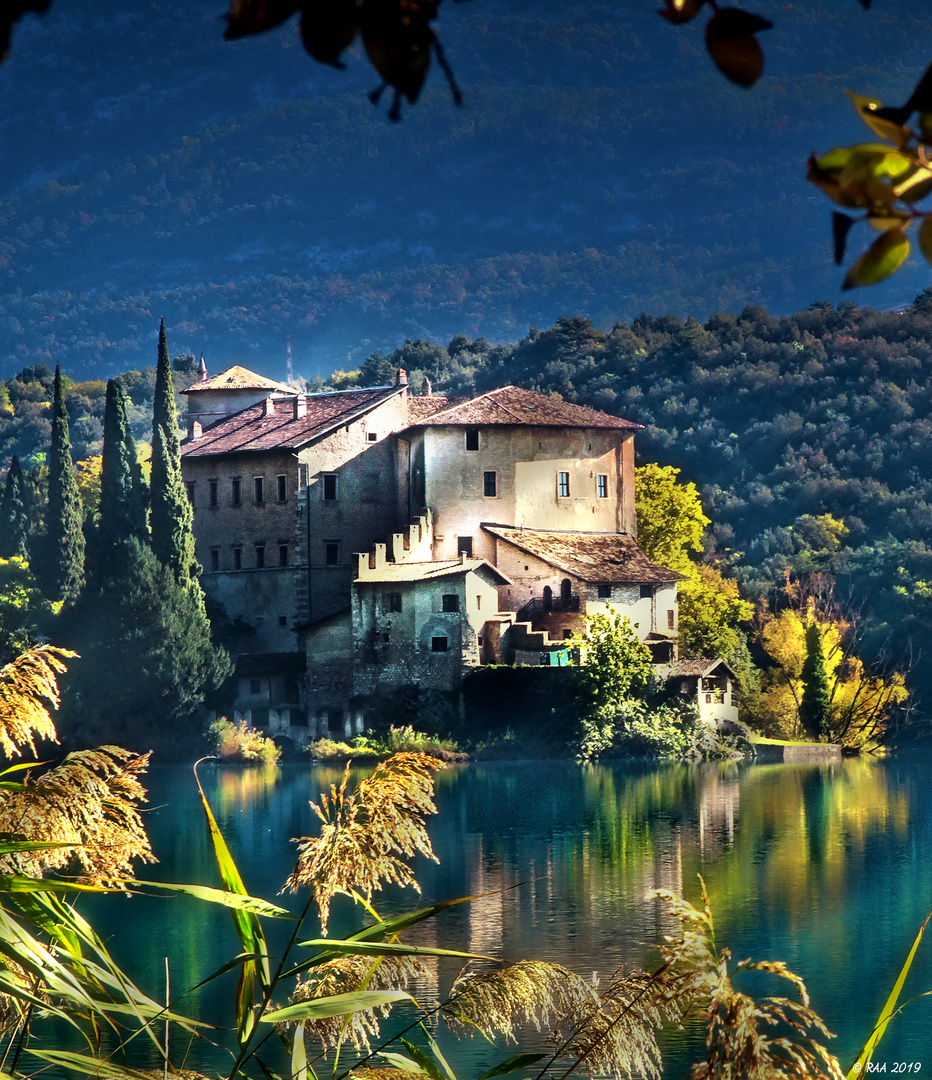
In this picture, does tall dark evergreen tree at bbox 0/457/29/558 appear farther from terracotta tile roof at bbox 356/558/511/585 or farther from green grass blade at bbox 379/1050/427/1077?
green grass blade at bbox 379/1050/427/1077

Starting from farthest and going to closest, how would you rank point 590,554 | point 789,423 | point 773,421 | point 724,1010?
point 773,421
point 789,423
point 590,554
point 724,1010

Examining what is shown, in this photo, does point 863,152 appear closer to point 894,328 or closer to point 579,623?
point 579,623

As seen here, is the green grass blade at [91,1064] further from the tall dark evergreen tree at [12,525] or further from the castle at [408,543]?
the tall dark evergreen tree at [12,525]

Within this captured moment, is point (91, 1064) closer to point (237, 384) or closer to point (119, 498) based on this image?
point (119, 498)

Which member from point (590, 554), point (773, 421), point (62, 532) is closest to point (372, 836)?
point (62, 532)

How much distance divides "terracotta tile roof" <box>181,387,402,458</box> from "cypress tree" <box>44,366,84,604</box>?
5.34m

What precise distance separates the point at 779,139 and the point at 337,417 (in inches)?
3374

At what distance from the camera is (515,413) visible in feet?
149

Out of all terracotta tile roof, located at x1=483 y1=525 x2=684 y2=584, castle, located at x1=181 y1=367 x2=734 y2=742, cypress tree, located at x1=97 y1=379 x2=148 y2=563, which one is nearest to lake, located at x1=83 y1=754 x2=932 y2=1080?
castle, located at x1=181 y1=367 x2=734 y2=742

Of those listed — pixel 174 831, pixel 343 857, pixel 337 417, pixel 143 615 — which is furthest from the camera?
pixel 337 417

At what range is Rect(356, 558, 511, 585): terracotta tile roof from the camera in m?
39.6

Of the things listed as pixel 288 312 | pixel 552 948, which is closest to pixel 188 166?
pixel 288 312

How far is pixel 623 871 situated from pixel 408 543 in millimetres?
20447

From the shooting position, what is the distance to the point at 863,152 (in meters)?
1.51
